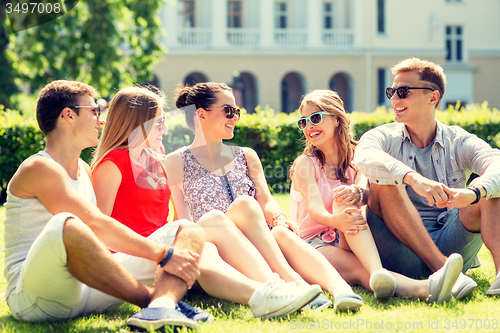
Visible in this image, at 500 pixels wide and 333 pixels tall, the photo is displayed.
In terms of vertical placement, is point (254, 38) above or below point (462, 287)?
above

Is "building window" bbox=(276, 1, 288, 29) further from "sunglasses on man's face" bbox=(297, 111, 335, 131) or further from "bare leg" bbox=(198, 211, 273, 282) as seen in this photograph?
"bare leg" bbox=(198, 211, 273, 282)

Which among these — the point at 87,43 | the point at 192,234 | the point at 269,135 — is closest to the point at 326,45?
the point at 87,43

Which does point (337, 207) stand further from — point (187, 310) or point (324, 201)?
point (187, 310)

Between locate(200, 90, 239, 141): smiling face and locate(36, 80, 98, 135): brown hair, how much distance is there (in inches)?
47.4

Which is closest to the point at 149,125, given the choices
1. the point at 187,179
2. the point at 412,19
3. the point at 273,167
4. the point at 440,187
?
the point at 187,179

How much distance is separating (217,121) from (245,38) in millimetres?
24602

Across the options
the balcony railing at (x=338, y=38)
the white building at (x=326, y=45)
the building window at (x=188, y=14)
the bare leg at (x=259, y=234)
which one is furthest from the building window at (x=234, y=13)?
the bare leg at (x=259, y=234)

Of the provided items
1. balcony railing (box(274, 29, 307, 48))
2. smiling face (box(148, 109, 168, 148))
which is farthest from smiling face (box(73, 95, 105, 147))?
balcony railing (box(274, 29, 307, 48))

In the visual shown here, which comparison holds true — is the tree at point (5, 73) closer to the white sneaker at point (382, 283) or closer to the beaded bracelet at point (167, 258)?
the beaded bracelet at point (167, 258)

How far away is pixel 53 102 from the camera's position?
2787mm

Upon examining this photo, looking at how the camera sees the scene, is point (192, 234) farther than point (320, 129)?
No

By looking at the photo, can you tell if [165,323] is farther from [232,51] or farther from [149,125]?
[232,51]

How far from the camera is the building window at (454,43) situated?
30484mm

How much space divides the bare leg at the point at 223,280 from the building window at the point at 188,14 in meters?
27.3
